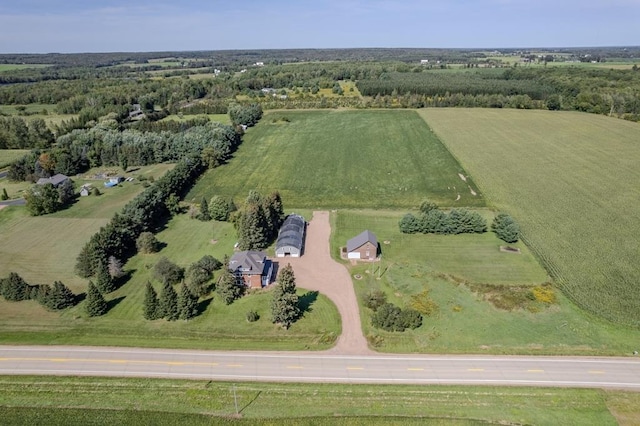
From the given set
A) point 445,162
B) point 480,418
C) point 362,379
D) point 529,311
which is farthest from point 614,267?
point 445,162

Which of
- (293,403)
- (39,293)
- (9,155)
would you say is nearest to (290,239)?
(293,403)

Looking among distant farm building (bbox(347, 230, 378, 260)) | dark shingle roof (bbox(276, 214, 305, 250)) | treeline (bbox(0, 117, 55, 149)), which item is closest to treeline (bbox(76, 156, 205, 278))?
dark shingle roof (bbox(276, 214, 305, 250))

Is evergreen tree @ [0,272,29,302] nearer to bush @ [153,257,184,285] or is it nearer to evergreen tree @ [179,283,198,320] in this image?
bush @ [153,257,184,285]

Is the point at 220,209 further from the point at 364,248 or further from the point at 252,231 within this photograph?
the point at 364,248

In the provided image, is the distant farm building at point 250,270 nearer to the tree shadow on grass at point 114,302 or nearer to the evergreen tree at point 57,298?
the tree shadow on grass at point 114,302

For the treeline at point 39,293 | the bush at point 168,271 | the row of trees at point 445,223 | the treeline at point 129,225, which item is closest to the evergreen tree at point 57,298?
the treeline at point 39,293
